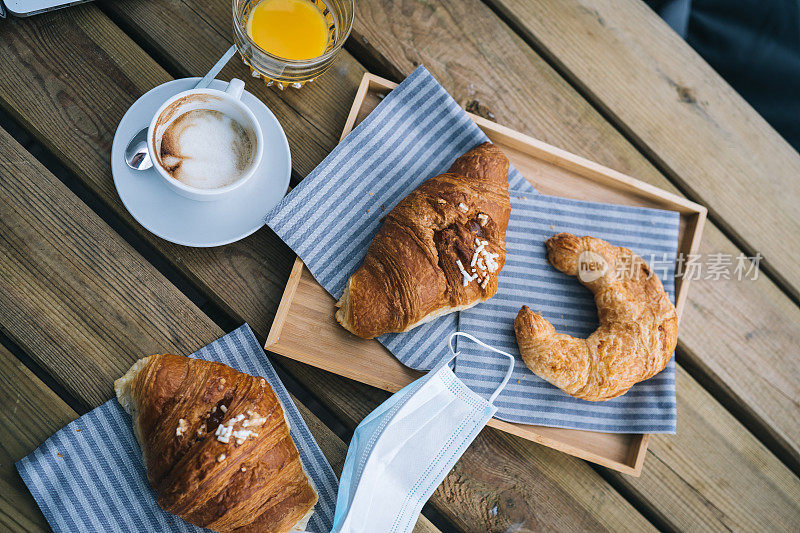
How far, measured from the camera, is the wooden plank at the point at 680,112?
5.24ft

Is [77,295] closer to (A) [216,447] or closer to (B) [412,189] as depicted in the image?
(A) [216,447]

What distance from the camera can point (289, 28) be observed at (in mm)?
A: 1394

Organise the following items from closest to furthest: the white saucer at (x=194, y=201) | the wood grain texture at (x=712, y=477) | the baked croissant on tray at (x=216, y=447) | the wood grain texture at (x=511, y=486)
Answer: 1. the baked croissant on tray at (x=216, y=447)
2. the white saucer at (x=194, y=201)
3. the wood grain texture at (x=511, y=486)
4. the wood grain texture at (x=712, y=477)

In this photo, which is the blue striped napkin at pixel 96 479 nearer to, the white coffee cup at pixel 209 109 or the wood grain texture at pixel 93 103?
the wood grain texture at pixel 93 103

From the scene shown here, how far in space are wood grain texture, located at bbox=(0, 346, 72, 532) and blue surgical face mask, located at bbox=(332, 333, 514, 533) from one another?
2.15 feet

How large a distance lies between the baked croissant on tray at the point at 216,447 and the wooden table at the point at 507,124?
0.14m

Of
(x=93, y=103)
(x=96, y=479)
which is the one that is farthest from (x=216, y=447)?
(x=93, y=103)

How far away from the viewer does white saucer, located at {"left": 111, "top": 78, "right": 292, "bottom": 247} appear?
128cm

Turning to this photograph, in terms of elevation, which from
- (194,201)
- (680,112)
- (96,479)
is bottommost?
(96,479)

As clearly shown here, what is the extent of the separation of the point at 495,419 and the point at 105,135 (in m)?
1.16

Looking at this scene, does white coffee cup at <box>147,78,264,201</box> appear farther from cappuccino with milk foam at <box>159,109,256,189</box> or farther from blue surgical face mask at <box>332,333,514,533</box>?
blue surgical face mask at <box>332,333,514,533</box>

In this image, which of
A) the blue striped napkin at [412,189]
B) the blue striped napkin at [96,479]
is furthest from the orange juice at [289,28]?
the blue striped napkin at [96,479]

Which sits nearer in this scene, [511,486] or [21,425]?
[21,425]

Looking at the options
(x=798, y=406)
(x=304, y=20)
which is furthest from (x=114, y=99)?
(x=798, y=406)
